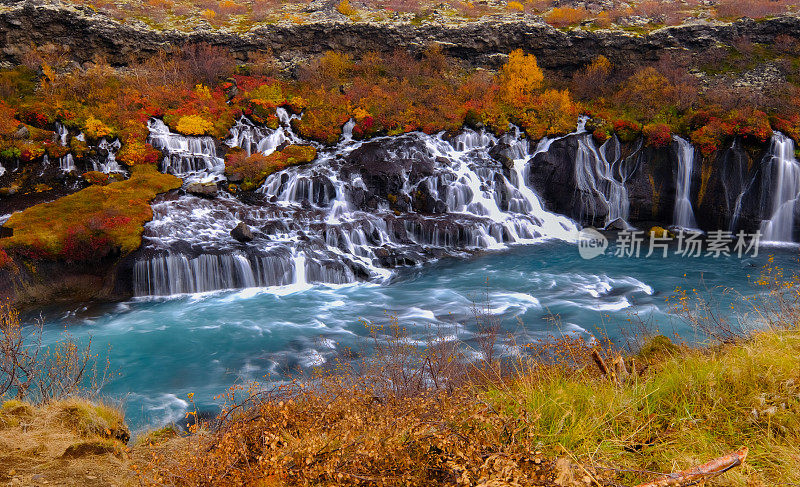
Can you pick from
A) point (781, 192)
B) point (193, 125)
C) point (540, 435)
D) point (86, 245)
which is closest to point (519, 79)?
point (781, 192)

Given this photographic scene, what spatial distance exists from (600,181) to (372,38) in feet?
65.8

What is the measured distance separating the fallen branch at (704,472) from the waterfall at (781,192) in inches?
850

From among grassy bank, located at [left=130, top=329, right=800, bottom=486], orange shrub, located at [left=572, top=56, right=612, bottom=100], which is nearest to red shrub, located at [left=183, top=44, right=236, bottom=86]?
orange shrub, located at [left=572, top=56, right=612, bottom=100]

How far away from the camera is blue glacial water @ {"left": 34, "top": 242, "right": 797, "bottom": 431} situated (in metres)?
9.73

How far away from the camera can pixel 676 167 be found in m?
21.1

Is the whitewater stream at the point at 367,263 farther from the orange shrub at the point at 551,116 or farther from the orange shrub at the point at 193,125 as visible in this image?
the orange shrub at the point at 551,116

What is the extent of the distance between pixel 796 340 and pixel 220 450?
5.53 m

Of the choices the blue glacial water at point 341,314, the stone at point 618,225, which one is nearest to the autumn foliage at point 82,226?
the blue glacial water at point 341,314

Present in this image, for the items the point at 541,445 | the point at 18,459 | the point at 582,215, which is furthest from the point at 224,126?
the point at 541,445

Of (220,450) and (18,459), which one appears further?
(18,459)

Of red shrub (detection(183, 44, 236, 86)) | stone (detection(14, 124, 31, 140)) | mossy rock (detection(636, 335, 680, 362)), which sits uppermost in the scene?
red shrub (detection(183, 44, 236, 86))

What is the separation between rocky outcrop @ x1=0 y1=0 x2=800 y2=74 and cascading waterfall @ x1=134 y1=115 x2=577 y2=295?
985 cm

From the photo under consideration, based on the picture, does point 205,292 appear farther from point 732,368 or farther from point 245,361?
point 732,368

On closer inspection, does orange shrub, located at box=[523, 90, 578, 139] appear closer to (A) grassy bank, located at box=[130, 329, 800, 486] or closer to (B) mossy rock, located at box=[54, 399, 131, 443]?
(A) grassy bank, located at box=[130, 329, 800, 486]
